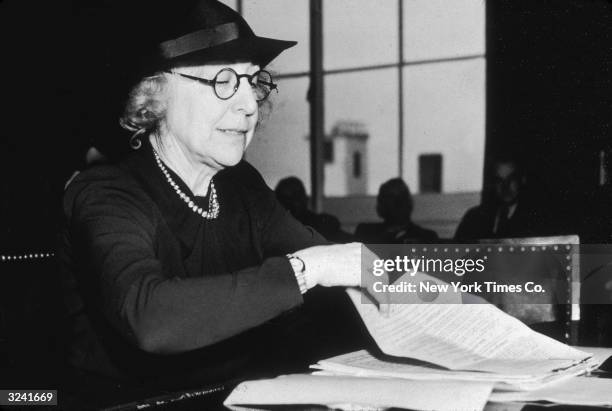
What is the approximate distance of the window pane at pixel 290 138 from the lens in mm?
4910

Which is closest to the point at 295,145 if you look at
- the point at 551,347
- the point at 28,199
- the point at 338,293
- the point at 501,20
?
the point at 501,20

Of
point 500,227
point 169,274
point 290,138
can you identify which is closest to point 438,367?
point 169,274

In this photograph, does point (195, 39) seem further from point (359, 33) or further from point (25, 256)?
point (359, 33)

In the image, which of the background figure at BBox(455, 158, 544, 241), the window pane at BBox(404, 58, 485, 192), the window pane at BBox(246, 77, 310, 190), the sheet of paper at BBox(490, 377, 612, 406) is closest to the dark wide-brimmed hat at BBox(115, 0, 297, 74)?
the sheet of paper at BBox(490, 377, 612, 406)

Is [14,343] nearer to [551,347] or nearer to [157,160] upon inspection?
[157,160]

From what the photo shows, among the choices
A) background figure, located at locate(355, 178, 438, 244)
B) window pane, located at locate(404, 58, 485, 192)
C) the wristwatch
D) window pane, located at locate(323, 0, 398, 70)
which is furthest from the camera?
window pane, located at locate(323, 0, 398, 70)

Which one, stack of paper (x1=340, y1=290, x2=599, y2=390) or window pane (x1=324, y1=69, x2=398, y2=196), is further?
window pane (x1=324, y1=69, x2=398, y2=196)

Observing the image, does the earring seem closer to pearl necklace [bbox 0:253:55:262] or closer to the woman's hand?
pearl necklace [bbox 0:253:55:262]

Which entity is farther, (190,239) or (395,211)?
(395,211)

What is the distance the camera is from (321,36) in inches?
191

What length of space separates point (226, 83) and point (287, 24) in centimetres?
383

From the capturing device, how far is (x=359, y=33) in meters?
4.79

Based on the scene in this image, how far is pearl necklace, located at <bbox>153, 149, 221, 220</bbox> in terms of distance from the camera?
1196 millimetres

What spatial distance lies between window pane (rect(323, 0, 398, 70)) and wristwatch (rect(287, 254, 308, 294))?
403cm
